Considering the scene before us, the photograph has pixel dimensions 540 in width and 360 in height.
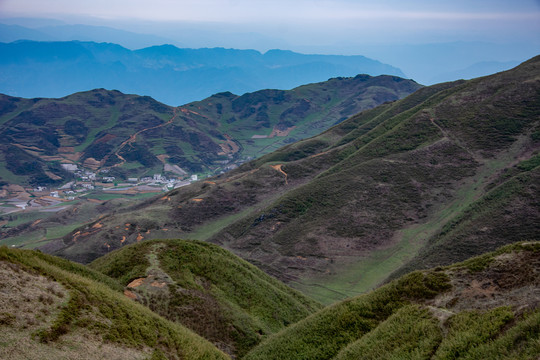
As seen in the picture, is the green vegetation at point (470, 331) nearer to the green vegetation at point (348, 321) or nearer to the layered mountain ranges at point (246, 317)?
the layered mountain ranges at point (246, 317)

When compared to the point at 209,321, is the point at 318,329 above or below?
above

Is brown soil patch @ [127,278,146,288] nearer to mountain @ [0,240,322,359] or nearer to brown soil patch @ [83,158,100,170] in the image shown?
mountain @ [0,240,322,359]

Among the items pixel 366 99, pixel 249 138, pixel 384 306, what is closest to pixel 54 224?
pixel 384 306

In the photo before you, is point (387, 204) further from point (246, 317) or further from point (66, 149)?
point (66, 149)

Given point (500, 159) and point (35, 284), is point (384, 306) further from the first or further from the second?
point (500, 159)

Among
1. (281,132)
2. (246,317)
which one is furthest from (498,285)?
(281,132)

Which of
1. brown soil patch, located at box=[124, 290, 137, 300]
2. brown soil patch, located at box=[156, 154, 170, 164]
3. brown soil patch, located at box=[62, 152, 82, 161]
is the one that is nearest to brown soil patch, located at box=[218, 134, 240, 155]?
brown soil patch, located at box=[156, 154, 170, 164]

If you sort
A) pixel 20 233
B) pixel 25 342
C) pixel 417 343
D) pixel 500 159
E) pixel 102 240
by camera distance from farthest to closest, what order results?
pixel 20 233
pixel 102 240
pixel 500 159
pixel 417 343
pixel 25 342

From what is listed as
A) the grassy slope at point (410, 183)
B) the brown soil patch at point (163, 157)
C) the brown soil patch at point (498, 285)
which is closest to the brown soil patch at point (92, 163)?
the brown soil patch at point (163, 157)
